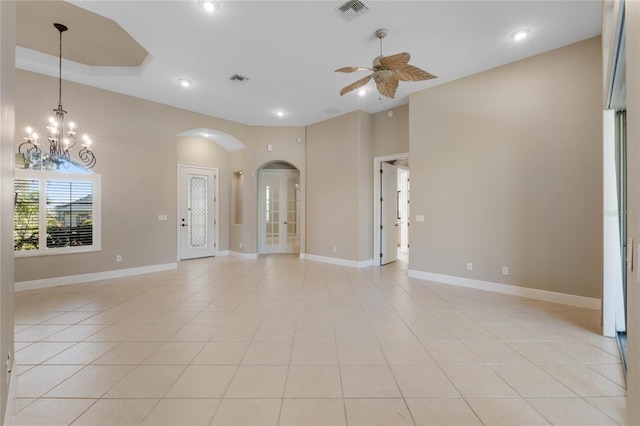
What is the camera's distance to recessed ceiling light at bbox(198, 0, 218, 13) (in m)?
2.88

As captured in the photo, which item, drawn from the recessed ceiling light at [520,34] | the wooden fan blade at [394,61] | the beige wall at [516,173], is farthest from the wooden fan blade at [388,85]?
the beige wall at [516,173]

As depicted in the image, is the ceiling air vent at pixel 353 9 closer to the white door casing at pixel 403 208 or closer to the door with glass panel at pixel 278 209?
the door with glass panel at pixel 278 209

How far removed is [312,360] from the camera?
231cm

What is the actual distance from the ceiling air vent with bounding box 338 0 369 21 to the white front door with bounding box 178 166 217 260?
583 cm

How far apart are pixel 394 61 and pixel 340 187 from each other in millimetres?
3705

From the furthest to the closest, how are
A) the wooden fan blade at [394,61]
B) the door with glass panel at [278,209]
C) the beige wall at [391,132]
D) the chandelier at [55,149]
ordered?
the door with glass panel at [278,209], the beige wall at [391,132], the chandelier at [55,149], the wooden fan blade at [394,61]

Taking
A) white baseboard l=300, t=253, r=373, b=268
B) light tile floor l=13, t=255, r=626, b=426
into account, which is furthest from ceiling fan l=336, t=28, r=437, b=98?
white baseboard l=300, t=253, r=373, b=268

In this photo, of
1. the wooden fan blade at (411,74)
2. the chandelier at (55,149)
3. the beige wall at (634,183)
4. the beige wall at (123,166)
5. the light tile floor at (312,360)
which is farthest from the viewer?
the beige wall at (123,166)

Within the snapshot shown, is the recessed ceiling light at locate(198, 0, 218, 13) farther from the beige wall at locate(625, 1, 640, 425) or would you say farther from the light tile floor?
the light tile floor

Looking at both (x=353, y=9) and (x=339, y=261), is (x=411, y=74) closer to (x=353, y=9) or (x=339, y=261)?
(x=353, y=9)

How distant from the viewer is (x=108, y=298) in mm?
3994

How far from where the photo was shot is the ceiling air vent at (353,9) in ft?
9.47

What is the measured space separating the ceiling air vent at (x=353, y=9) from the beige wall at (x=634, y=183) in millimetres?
2346

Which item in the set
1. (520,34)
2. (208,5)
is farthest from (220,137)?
(520,34)
